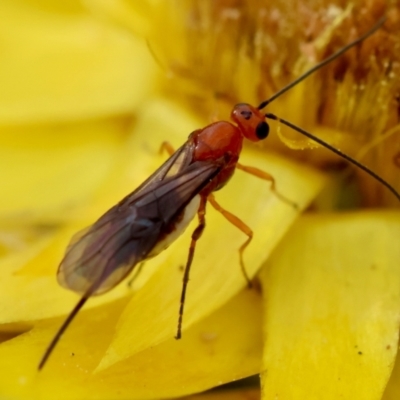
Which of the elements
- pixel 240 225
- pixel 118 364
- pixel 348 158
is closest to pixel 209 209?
pixel 240 225

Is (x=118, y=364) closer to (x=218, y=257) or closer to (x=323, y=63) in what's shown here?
(x=218, y=257)

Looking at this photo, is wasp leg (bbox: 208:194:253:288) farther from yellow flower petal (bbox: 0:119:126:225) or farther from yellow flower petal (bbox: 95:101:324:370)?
yellow flower petal (bbox: 0:119:126:225)

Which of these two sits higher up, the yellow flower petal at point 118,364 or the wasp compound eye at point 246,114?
the wasp compound eye at point 246,114

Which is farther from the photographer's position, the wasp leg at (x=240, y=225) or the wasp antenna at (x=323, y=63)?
the wasp antenna at (x=323, y=63)

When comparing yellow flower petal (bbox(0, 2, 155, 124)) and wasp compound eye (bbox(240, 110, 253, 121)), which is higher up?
wasp compound eye (bbox(240, 110, 253, 121))

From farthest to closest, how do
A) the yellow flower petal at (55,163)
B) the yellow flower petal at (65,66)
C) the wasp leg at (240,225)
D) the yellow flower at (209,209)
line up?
the yellow flower petal at (65,66), the yellow flower petal at (55,163), the wasp leg at (240,225), the yellow flower at (209,209)

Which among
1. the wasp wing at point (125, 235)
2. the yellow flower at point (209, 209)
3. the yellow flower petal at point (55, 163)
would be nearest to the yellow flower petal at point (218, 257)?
the yellow flower at point (209, 209)

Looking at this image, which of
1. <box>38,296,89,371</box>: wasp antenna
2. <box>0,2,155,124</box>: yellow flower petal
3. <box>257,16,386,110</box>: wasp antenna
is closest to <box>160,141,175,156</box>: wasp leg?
<box>257,16,386,110</box>: wasp antenna

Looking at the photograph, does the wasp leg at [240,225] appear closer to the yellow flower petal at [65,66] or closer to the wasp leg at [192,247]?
the wasp leg at [192,247]

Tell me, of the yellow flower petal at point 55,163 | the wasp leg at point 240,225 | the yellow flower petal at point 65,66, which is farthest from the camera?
the yellow flower petal at point 65,66
